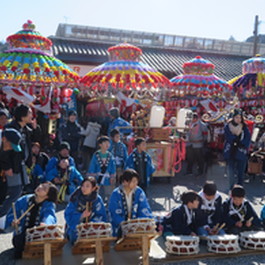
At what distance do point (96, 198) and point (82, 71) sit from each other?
33.3 feet

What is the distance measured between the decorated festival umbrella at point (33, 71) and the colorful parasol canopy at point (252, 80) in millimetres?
5386

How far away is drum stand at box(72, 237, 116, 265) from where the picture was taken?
3246 mm

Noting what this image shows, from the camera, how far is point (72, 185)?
5586 millimetres

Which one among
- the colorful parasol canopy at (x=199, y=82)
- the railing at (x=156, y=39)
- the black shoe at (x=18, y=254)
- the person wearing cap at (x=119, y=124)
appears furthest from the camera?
the railing at (x=156, y=39)

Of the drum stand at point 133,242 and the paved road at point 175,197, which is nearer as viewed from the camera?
the drum stand at point 133,242

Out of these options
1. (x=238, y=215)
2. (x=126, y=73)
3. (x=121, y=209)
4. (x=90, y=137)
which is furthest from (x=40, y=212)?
(x=126, y=73)

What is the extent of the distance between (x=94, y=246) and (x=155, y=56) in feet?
41.8

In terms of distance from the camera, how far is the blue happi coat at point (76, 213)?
387cm

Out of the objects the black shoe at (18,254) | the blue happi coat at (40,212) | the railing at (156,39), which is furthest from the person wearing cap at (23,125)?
the railing at (156,39)

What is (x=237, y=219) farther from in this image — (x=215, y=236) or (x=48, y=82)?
(x=48, y=82)

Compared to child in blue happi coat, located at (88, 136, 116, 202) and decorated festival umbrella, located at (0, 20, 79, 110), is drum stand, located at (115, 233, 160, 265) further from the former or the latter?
decorated festival umbrella, located at (0, 20, 79, 110)

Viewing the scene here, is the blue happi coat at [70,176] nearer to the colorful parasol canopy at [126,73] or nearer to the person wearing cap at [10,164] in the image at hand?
the person wearing cap at [10,164]

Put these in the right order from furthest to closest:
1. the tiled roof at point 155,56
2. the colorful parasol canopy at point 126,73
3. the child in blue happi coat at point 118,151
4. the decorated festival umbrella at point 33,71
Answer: the tiled roof at point 155,56
the colorful parasol canopy at point 126,73
the decorated festival umbrella at point 33,71
the child in blue happi coat at point 118,151

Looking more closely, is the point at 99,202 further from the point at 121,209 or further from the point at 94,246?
the point at 94,246
